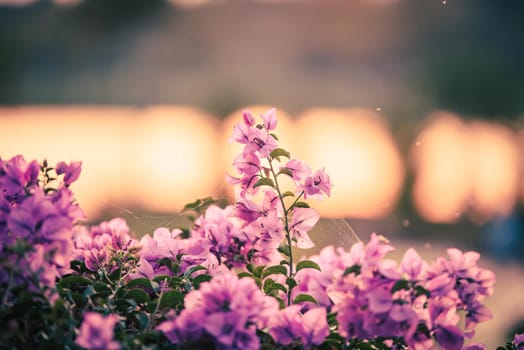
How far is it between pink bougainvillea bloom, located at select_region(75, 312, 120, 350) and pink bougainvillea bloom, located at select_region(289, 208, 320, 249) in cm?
45

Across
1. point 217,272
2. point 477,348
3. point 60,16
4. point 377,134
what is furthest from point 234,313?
point 60,16

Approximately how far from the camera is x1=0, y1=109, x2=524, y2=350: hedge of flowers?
84 cm

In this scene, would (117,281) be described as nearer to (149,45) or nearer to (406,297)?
(406,297)

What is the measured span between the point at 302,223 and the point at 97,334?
18.5 inches

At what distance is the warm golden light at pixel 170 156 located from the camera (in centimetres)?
452

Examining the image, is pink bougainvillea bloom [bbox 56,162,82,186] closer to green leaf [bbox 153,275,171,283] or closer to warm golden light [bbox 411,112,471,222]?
green leaf [bbox 153,275,171,283]

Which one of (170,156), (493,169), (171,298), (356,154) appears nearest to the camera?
(171,298)

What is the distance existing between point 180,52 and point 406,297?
5939 mm

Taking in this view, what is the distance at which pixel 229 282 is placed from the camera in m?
0.84

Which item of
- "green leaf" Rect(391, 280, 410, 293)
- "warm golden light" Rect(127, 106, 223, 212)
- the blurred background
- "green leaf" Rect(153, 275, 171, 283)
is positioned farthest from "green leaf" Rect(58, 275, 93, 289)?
the blurred background

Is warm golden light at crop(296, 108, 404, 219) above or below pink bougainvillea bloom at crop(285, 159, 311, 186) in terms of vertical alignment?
above

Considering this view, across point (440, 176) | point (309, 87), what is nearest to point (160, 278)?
point (440, 176)

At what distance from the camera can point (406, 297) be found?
2.95 ft

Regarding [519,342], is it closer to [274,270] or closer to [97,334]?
[274,270]
